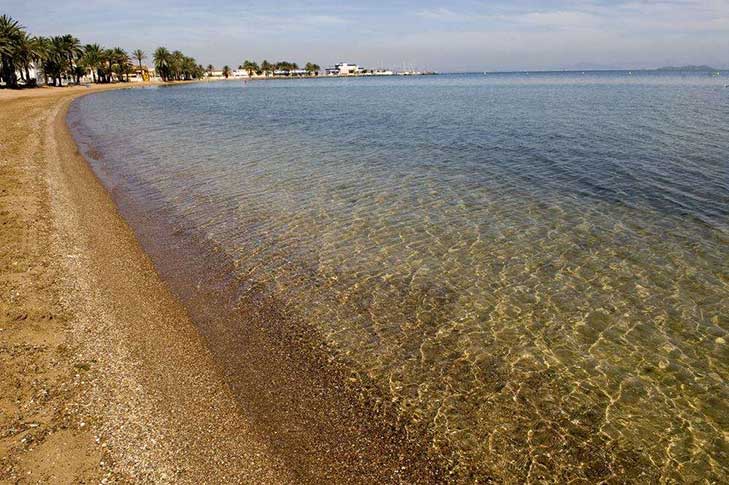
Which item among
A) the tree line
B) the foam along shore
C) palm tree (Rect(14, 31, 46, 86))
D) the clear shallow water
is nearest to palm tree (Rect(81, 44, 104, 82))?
the tree line

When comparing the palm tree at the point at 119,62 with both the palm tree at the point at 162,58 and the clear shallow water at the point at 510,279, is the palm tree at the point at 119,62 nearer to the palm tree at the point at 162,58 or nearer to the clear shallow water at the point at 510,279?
the palm tree at the point at 162,58

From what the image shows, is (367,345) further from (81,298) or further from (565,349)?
(81,298)

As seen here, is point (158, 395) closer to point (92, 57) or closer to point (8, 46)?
point (8, 46)

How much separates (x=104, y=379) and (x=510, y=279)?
9.79 meters

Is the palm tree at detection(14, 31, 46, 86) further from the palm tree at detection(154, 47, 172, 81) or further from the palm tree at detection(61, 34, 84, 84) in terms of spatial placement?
the palm tree at detection(154, 47, 172, 81)

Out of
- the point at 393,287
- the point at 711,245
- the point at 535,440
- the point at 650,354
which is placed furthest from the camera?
the point at 711,245

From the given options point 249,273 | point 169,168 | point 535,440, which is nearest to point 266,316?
point 249,273

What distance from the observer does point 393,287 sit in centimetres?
1185

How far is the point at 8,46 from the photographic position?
90688 mm

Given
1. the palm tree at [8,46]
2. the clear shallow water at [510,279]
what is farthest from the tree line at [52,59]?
the clear shallow water at [510,279]

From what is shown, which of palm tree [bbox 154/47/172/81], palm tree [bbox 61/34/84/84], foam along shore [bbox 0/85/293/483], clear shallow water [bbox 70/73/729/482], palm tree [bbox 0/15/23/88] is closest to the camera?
foam along shore [bbox 0/85/293/483]

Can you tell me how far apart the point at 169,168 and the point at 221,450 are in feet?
75.0

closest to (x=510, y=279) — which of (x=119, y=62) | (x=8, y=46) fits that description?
(x=8, y=46)

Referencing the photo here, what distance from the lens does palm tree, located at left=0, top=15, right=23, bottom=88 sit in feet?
297
